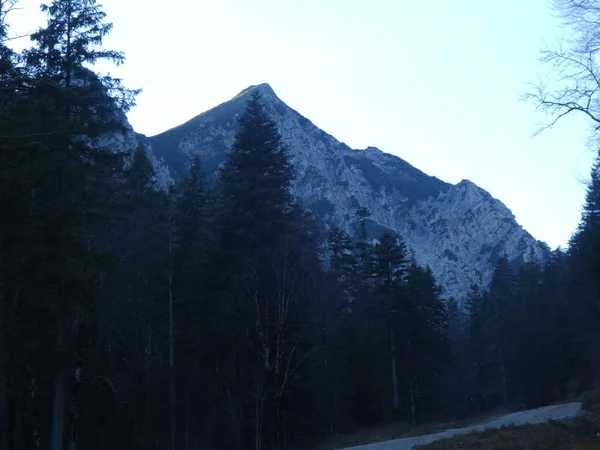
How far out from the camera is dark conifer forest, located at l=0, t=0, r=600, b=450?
55.1 ft

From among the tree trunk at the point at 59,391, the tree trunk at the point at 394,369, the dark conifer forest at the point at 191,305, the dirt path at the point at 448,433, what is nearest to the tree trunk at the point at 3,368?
the dark conifer forest at the point at 191,305

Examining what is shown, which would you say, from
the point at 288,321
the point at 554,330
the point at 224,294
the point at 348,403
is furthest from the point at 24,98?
the point at 554,330

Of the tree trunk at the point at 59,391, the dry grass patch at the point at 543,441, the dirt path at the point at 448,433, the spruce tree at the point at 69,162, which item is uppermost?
the spruce tree at the point at 69,162

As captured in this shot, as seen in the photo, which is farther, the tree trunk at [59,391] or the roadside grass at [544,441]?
the tree trunk at [59,391]

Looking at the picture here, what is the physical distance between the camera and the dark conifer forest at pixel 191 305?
16797mm

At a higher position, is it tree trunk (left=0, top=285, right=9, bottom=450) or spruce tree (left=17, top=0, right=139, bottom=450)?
spruce tree (left=17, top=0, right=139, bottom=450)

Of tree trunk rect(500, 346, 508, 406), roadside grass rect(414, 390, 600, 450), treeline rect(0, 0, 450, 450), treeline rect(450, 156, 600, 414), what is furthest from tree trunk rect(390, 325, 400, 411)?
roadside grass rect(414, 390, 600, 450)

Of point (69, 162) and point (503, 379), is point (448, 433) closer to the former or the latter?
point (69, 162)

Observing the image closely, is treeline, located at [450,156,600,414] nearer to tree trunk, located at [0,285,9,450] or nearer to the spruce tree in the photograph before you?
the spruce tree

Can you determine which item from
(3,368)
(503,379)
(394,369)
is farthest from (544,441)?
(503,379)

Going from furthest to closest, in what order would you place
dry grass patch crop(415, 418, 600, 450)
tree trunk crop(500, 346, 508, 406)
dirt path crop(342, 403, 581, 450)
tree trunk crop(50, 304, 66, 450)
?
tree trunk crop(500, 346, 508, 406)
dirt path crop(342, 403, 581, 450)
tree trunk crop(50, 304, 66, 450)
dry grass patch crop(415, 418, 600, 450)

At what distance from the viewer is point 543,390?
5284cm

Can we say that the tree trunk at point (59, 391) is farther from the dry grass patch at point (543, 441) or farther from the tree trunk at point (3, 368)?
the dry grass patch at point (543, 441)

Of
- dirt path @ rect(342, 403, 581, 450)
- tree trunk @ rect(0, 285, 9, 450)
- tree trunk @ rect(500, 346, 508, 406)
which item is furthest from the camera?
tree trunk @ rect(500, 346, 508, 406)
